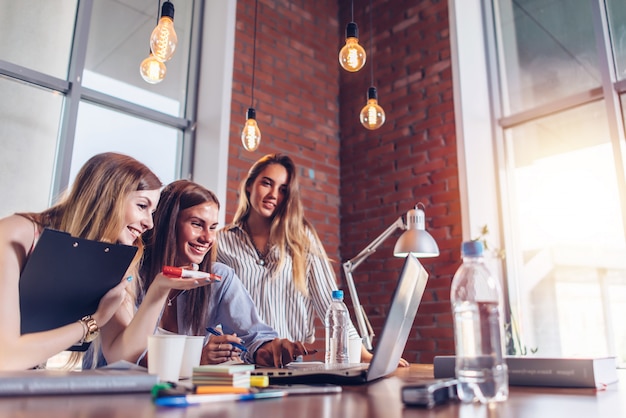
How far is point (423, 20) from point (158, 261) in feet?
8.96

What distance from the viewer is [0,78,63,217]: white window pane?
2.73 metres

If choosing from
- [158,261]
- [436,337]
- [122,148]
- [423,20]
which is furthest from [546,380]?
[423,20]

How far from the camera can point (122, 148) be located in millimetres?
3158

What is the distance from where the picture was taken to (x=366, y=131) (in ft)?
12.4

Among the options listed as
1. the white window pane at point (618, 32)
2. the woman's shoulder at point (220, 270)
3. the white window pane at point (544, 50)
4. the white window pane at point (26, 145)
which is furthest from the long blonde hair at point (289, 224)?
the white window pane at point (618, 32)

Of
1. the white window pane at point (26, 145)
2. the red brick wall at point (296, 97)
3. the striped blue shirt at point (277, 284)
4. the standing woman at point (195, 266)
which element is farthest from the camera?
the red brick wall at point (296, 97)

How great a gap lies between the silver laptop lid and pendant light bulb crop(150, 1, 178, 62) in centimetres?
136

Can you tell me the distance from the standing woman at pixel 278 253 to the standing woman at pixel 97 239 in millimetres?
673

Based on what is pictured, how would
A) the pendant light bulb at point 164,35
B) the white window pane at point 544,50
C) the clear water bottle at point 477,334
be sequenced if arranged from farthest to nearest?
the white window pane at point 544,50 → the pendant light bulb at point 164,35 → the clear water bottle at point 477,334

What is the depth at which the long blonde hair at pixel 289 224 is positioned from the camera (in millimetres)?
2133

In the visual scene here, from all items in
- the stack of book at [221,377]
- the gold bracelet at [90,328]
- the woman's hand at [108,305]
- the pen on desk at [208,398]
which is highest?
the woman's hand at [108,305]

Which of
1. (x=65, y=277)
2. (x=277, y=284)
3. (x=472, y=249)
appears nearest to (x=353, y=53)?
(x=277, y=284)

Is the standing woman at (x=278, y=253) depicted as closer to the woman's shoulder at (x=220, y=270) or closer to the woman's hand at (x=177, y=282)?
the woman's shoulder at (x=220, y=270)

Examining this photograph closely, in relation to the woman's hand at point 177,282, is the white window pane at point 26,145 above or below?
above
